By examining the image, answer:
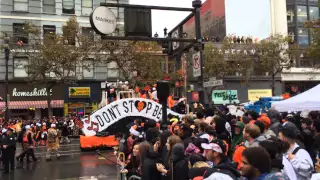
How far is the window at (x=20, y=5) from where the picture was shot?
3291 centimetres

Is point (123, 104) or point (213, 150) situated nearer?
point (213, 150)

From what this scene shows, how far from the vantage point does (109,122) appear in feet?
52.0

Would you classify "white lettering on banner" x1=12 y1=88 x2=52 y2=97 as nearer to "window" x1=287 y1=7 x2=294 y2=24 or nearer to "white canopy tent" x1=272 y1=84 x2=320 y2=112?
"white canopy tent" x1=272 y1=84 x2=320 y2=112

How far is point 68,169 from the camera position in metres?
13.4

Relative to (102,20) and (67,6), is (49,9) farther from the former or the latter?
(102,20)

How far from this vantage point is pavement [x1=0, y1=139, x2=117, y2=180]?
1191 cm

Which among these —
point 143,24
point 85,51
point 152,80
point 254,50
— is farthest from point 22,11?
point 143,24

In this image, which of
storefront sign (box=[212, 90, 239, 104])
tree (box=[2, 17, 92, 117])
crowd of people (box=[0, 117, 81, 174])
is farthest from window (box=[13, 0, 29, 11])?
storefront sign (box=[212, 90, 239, 104])

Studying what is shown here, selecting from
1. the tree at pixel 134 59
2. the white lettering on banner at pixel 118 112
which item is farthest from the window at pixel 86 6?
the white lettering on banner at pixel 118 112

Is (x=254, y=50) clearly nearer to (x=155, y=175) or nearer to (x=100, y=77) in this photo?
(x=100, y=77)

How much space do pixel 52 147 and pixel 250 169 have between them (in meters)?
14.9

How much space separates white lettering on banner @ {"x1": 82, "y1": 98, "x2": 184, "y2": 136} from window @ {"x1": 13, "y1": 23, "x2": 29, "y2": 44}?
1878 cm

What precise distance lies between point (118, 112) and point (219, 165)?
1237 centimetres

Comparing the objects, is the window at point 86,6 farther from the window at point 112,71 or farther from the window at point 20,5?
the window at point 112,71
